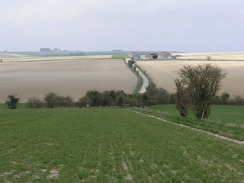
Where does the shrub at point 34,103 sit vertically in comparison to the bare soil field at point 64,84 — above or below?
below

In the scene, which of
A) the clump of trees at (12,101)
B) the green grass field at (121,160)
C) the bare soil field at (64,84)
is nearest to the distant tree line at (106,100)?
the clump of trees at (12,101)

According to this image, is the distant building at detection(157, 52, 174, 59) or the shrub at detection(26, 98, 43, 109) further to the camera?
the distant building at detection(157, 52, 174, 59)

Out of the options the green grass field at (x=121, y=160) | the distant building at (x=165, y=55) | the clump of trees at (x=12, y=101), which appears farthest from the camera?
the distant building at (x=165, y=55)

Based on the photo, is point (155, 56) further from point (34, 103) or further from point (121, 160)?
point (121, 160)

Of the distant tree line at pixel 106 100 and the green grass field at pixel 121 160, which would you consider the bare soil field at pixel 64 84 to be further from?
the green grass field at pixel 121 160

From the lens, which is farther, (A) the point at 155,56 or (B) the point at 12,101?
(A) the point at 155,56

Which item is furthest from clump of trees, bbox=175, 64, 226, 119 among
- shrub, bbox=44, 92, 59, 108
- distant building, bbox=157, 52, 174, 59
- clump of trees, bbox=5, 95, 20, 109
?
distant building, bbox=157, 52, 174, 59

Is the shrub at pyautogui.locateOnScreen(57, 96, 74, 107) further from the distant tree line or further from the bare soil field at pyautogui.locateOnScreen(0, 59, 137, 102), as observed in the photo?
the bare soil field at pyautogui.locateOnScreen(0, 59, 137, 102)

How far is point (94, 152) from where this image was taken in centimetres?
1470

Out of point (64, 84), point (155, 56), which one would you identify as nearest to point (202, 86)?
point (64, 84)

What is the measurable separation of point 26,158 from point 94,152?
3379 mm

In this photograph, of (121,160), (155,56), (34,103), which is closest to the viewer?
(121,160)

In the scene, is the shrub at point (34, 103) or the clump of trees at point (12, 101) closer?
the clump of trees at point (12, 101)

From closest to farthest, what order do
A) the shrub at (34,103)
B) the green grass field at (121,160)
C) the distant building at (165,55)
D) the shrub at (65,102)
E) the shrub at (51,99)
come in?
1. the green grass field at (121,160)
2. the shrub at (34,103)
3. the shrub at (51,99)
4. the shrub at (65,102)
5. the distant building at (165,55)
